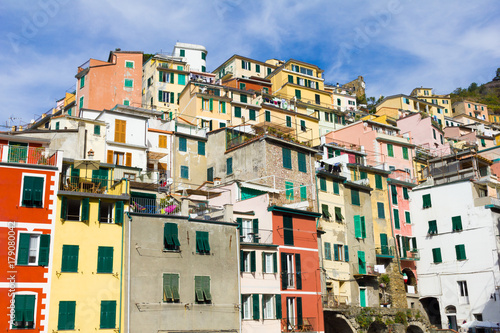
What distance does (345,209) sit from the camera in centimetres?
5397

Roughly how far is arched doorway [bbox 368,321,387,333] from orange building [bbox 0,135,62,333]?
30.0 m

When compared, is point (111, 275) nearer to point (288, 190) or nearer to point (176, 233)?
point (176, 233)

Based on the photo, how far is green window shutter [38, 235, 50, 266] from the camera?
32.4 meters

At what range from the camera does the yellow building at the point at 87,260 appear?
1280 inches

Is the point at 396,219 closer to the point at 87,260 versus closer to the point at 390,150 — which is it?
the point at 390,150

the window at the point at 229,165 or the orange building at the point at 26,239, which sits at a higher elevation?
the window at the point at 229,165

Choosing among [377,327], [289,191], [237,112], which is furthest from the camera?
[237,112]

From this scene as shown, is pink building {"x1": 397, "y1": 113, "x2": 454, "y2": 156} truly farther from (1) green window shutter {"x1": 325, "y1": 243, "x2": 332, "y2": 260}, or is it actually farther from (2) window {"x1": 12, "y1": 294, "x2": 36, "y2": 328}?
(2) window {"x1": 12, "y1": 294, "x2": 36, "y2": 328}

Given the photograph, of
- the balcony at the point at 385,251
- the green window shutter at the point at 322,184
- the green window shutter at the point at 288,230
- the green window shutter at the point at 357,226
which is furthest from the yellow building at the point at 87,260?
the balcony at the point at 385,251

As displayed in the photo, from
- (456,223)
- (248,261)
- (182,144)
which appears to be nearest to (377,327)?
(456,223)

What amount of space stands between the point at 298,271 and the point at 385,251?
1703cm

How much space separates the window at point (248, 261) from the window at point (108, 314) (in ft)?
31.8

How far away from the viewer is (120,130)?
167ft

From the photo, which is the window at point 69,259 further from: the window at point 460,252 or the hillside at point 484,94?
the hillside at point 484,94
